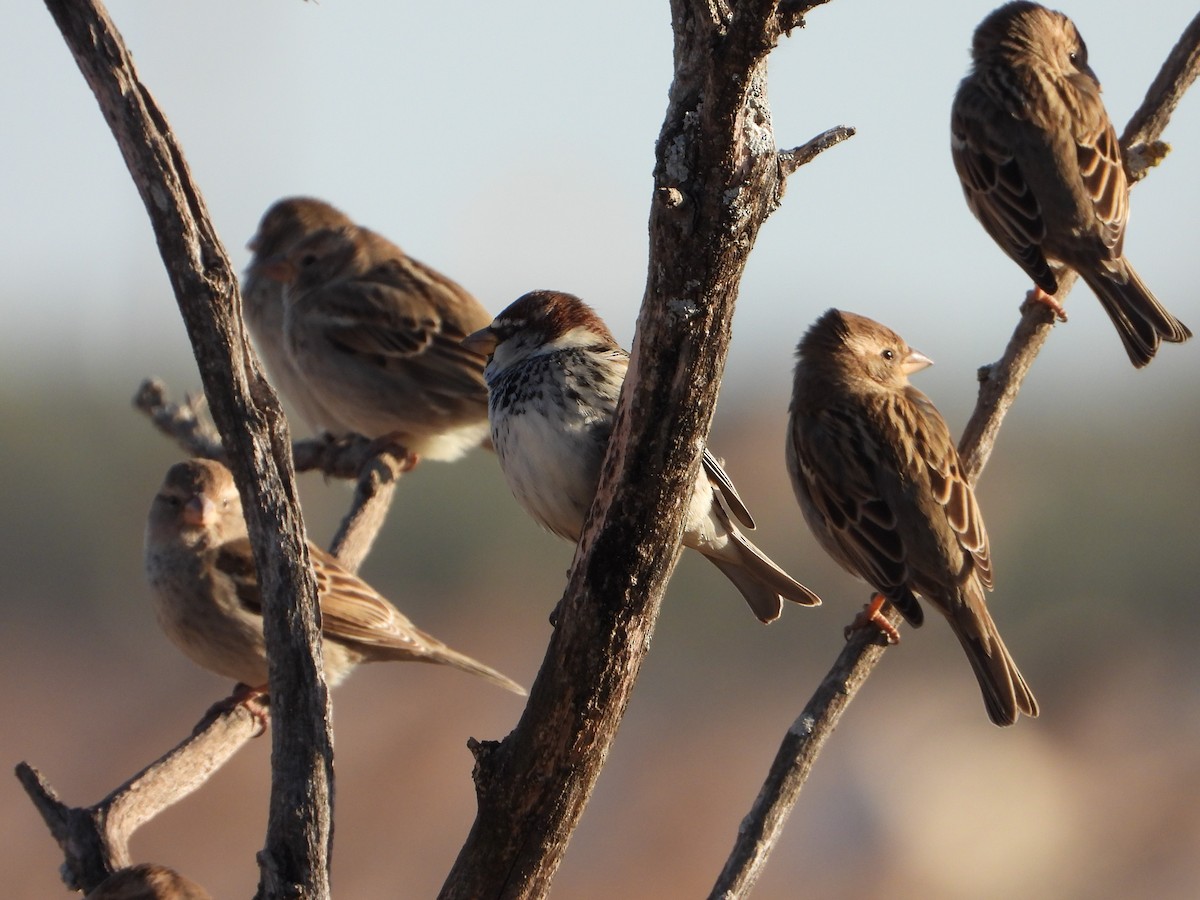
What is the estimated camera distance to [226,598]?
5.74 meters

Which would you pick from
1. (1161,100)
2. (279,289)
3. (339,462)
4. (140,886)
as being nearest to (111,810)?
(140,886)

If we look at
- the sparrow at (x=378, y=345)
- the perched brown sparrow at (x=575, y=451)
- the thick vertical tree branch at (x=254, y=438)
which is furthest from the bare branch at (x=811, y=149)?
the sparrow at (x=378, y=345)

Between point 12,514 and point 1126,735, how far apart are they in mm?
16218

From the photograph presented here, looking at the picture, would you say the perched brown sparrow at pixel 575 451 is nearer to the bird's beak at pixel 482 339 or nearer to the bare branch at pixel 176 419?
the bird's beak at pixel 482 339

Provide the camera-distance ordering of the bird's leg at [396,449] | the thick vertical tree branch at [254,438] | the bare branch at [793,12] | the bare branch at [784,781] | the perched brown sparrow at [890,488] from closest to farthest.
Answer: the bare branch at [793,12] < the thick vertical tree branch at [254,438] < the bare branch at [784,781] < the perched brown sparrow at [890,488] < the bird's leg at [396,449]

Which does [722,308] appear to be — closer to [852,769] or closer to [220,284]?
[220,284]

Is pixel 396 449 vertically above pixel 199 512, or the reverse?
pixel 396 449

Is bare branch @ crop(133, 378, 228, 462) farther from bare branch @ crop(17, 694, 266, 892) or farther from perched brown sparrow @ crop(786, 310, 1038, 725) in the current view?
perched brown sparrow @ crop(786, 310, 1038, 725)

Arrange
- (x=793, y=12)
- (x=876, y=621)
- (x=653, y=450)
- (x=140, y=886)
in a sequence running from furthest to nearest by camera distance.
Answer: (x=876, y=621), (x=140, y=886), (x=653, y=450), (x=793, y=12)

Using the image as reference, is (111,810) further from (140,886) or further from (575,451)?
(575,451)

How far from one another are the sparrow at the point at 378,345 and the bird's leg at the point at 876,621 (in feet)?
8.77

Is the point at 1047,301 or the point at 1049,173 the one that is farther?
the point at 1049,173

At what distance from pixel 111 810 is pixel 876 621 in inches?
82.2

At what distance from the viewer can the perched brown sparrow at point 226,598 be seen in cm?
569
